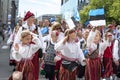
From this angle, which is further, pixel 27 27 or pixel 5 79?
pixel 5 79

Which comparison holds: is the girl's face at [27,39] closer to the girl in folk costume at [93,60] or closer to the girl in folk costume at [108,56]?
the girl in folk costume at [93,60]

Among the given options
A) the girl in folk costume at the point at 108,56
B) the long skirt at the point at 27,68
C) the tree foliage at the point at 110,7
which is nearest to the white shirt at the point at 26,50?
the long skirt at the point at 27,68

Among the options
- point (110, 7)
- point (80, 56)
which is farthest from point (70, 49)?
point (110, 7)

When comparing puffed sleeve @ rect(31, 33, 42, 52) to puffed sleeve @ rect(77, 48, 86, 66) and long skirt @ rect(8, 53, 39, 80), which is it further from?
puffed sleeve @ rect(77, 48, 86, 66)

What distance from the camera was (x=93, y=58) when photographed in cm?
1052

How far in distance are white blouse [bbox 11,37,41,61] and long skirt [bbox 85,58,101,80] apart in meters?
1.49

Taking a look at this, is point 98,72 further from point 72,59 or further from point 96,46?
point 72,59

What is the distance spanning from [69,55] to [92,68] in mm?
1204

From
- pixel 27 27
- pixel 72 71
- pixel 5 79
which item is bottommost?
pixel 5 79

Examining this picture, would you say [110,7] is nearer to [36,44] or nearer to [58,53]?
[58,53]

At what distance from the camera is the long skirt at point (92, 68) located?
10.5 meters

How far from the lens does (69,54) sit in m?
9.48

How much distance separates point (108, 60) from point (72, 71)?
3643 millimetres

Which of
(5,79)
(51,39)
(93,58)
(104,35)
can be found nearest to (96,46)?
(93,58)
